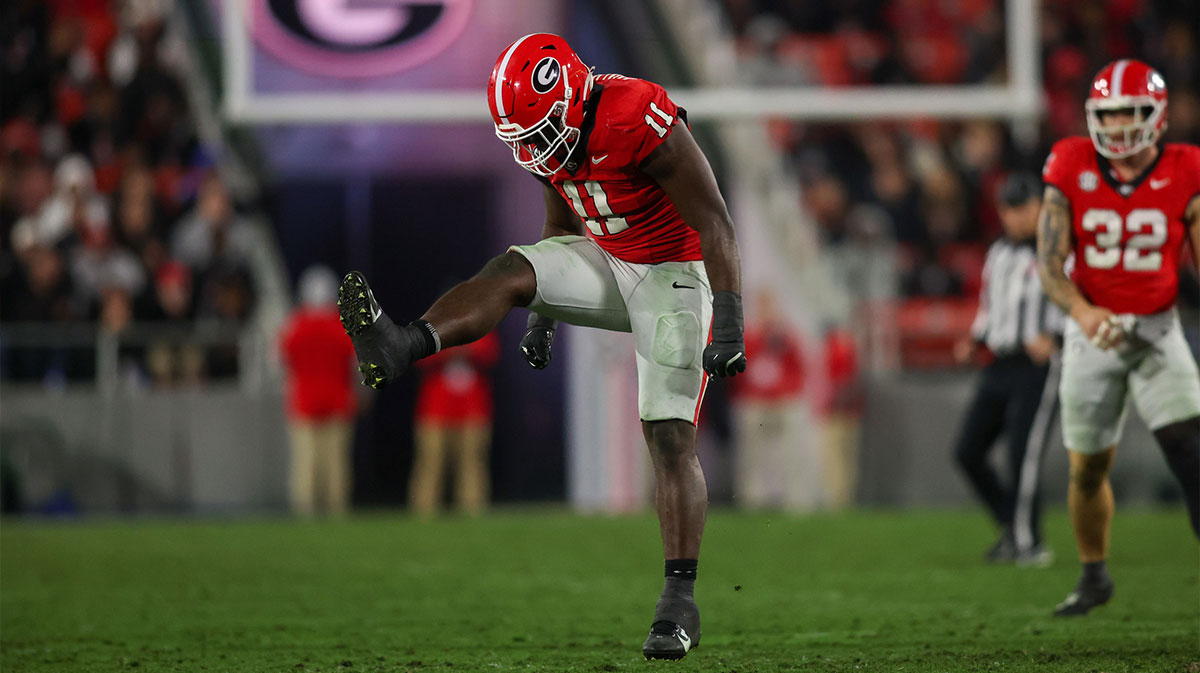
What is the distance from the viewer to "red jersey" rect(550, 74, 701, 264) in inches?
178

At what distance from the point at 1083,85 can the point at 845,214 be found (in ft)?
10.4

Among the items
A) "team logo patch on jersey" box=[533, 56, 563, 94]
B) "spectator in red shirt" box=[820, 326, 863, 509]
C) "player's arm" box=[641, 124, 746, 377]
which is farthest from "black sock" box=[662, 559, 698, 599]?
"spectator in red shirt" box=[820, 326, 863, 509]

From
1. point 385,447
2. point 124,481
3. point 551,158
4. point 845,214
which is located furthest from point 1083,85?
point 551,158

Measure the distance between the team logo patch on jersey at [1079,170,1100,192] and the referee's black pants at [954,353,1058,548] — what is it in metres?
2.68

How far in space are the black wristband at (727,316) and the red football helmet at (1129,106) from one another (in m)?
1.70

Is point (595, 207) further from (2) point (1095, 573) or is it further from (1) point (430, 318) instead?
(2) point (1095, 573)

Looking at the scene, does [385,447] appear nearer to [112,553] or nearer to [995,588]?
[112,553]

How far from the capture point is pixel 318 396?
12.3 m

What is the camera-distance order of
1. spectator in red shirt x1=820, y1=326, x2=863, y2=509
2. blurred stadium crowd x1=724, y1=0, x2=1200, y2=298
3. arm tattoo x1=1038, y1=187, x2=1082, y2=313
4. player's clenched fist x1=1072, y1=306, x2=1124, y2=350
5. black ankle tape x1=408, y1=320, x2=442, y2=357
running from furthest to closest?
spectator in red shirt x1=820, y1=326, x2=863, y2=509 → blurred stadium crowd x1=724, y1=0, x2=1200, y2=298 → arm tattoo x1=1038, y1=187, x2=1082, y2=313 → player's clenched fist x1=1072, y1=306, x2=1124, y2=350 → black ankle tape x1=408, y1=320, x2=442, y2=357

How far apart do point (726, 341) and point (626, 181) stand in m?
0.59

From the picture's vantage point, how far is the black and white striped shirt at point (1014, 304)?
7.94 metres

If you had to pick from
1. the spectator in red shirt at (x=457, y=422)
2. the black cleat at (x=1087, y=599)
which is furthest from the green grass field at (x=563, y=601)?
the spectator in red shirt at (x=457, y=422)

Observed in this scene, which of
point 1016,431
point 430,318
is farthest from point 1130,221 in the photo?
point 1016,431

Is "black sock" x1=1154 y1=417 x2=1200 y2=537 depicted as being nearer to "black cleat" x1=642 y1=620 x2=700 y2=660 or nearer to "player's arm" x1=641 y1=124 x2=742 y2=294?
"player's arm" x1=641 y1=124 x2=742 y2=294
